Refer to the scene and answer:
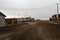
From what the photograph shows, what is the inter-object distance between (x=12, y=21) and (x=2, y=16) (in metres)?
6.40

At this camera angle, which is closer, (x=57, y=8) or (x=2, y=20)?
(x=2, y=20)

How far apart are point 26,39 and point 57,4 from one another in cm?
4950

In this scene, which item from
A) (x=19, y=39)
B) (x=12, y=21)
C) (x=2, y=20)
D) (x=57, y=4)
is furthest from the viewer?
(x=57, y=4)

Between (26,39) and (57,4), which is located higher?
(57,4)

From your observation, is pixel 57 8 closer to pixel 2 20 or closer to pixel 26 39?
pixel 2 20

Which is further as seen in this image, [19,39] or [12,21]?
[12,21]

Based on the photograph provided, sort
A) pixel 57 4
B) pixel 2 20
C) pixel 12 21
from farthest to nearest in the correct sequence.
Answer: pixel 57 4, pixel 12 21, pixel 2 20

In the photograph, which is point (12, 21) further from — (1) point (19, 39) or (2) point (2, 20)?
(1) point (19, 39)

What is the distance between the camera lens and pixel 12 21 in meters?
47.1

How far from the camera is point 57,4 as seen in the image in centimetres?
6153

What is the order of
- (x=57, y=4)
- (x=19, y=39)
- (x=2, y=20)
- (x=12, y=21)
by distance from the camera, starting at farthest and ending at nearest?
1. (x=57, y=4)
2. (x=12, y=21)
3. (x=2, y=20)
4. (x=19, y=39)

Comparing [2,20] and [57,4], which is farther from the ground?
[57,4]

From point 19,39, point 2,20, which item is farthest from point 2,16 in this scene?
point 19,39

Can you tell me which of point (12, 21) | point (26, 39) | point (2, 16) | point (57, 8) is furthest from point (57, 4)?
point (26, 39)
